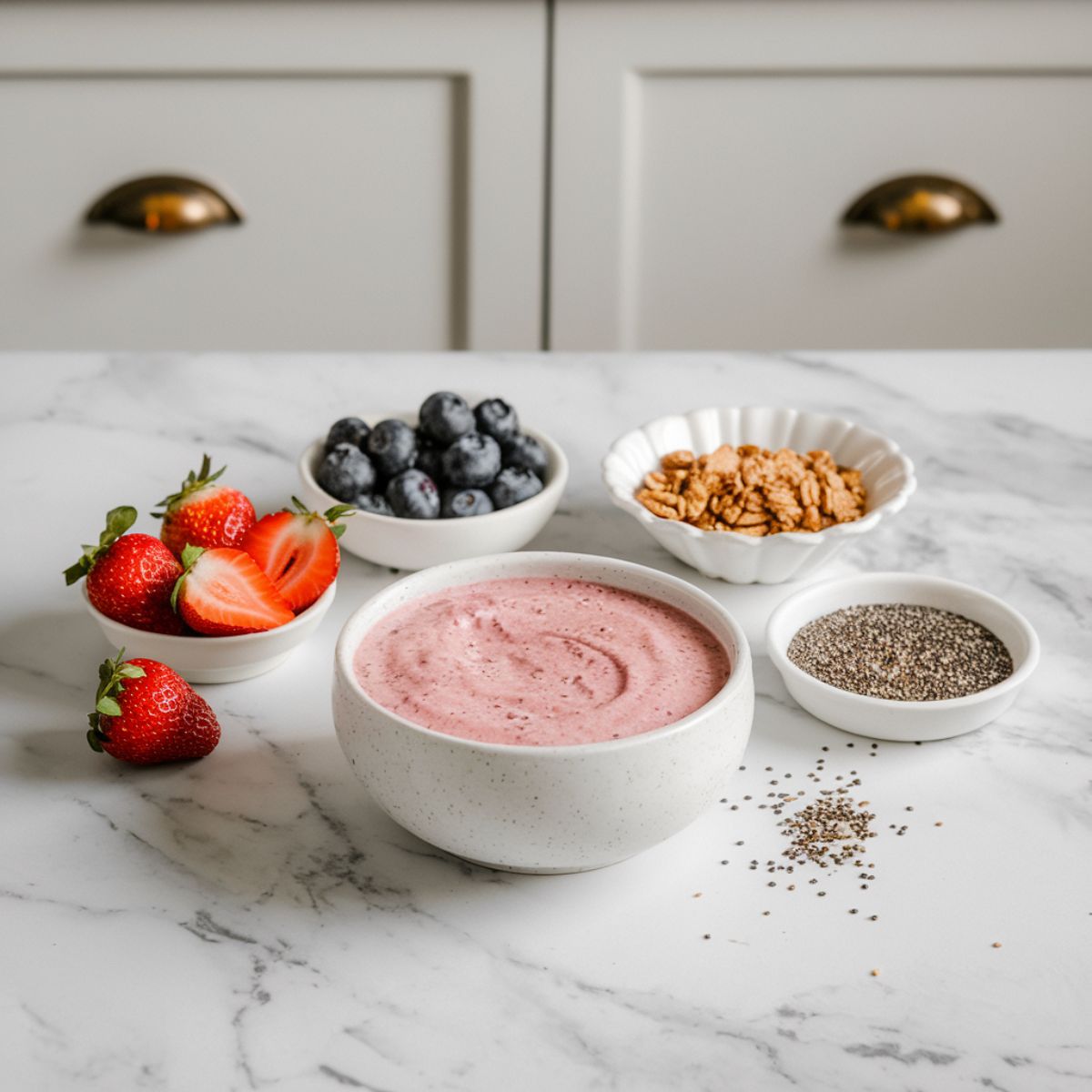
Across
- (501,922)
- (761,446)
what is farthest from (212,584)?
(761,446)

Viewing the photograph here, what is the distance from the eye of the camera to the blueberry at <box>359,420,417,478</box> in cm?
120

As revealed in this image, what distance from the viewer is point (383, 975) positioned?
78 cm

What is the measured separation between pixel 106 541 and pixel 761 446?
0.63 m

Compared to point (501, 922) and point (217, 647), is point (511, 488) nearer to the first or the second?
point (217, 647)

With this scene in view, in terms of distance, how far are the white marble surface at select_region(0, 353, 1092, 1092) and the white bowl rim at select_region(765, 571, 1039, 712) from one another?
0.03 m

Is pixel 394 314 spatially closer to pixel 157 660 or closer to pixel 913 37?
pixel 913 37

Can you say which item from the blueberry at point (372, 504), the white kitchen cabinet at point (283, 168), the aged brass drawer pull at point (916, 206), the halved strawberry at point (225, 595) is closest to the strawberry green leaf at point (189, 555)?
the halved strawberry at point (225, 595)

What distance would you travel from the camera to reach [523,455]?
123 centimetres

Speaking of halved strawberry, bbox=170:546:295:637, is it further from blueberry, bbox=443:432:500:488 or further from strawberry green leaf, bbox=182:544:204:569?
blueberry, bbox=443:432:500:488

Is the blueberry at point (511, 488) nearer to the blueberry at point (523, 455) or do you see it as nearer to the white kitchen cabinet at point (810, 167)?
the blueberry at point (523, 455)

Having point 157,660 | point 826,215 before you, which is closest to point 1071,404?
point 826,215

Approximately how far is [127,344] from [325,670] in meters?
1.52

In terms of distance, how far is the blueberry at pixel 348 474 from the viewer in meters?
1.18

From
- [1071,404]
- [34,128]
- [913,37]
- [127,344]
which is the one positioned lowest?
[127,344]
